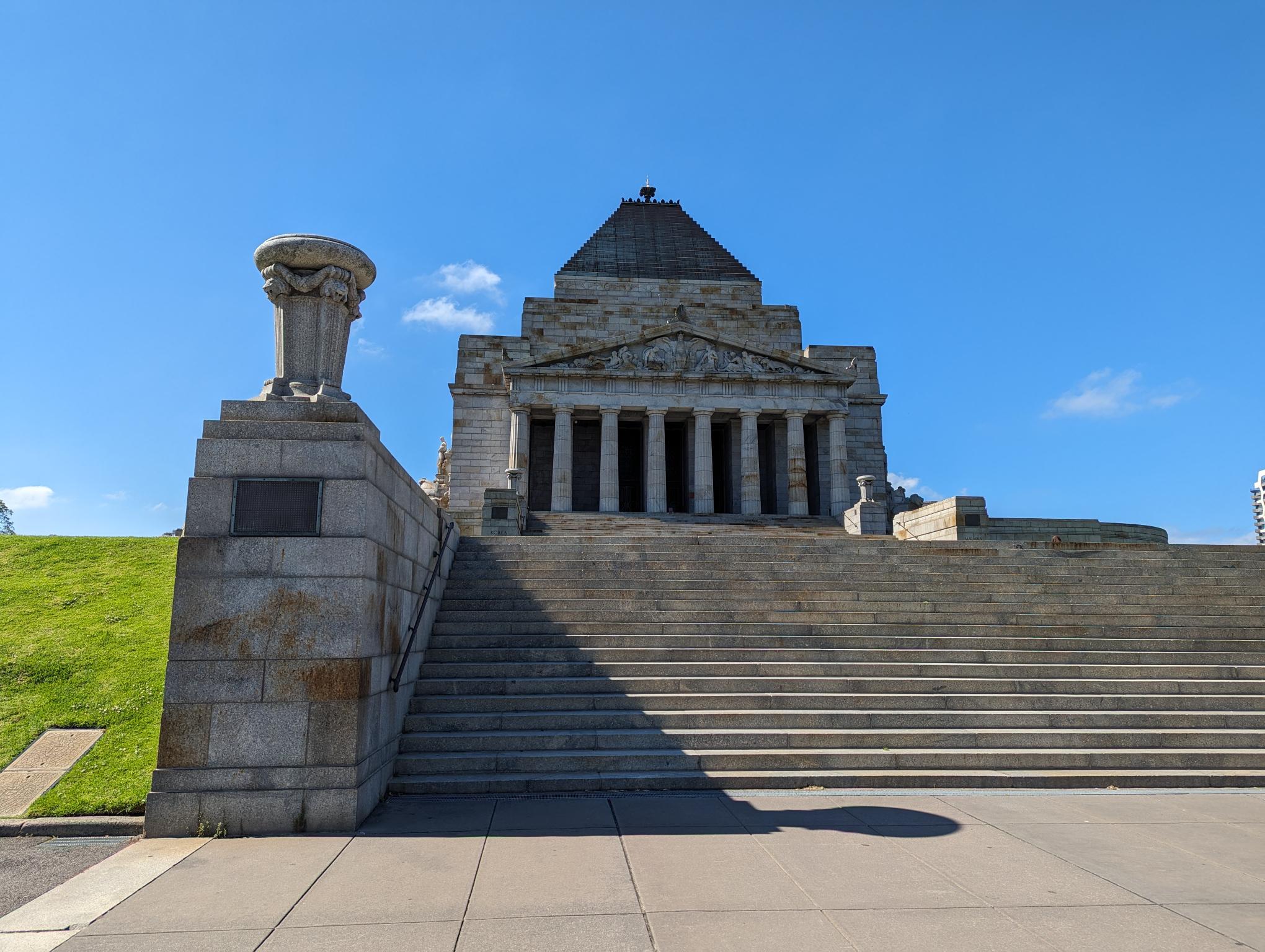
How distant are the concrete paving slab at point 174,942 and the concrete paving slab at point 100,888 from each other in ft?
1.22

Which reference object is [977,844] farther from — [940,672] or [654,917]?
[940,672]

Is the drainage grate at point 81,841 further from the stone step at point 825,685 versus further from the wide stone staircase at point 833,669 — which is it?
the stone step at point 825,685

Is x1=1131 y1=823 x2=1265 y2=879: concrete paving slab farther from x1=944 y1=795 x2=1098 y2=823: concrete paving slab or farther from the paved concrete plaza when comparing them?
x1=944 y1=795 x2=1098 y2=823: concrete paving slab

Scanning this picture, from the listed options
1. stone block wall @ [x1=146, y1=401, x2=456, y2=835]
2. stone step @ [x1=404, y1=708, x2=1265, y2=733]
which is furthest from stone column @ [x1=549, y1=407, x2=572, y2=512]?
stone block wall @ [x1=146, y1=401, x2=456, y2=835]

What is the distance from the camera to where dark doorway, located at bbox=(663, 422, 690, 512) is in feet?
126

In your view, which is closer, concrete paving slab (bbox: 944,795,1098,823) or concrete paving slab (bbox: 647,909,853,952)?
concrete paving slab (bbox: 647,909,853,952)

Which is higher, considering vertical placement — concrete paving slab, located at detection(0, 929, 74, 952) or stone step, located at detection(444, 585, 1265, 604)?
stone step, located at detection(444, 585, 1265, 604)

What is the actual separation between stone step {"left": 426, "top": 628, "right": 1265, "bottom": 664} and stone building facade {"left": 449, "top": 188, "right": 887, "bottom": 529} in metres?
15.9

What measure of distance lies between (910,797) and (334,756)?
5614mm

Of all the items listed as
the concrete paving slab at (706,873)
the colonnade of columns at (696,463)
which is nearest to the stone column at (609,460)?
the colonnade of columns at (696,463)

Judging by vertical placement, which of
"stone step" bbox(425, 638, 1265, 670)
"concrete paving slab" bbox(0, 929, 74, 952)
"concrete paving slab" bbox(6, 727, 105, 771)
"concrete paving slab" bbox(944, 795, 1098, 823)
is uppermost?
"stone step" bbox(425, 638, 1265, 670)

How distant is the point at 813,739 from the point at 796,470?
81.3 feet

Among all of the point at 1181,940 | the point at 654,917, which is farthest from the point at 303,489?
the point at 1181,940

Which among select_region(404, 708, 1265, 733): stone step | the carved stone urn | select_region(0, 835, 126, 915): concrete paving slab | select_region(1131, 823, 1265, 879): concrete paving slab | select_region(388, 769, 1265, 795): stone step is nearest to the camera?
select_region(0, 835, 126, 915): concrete paving slab
